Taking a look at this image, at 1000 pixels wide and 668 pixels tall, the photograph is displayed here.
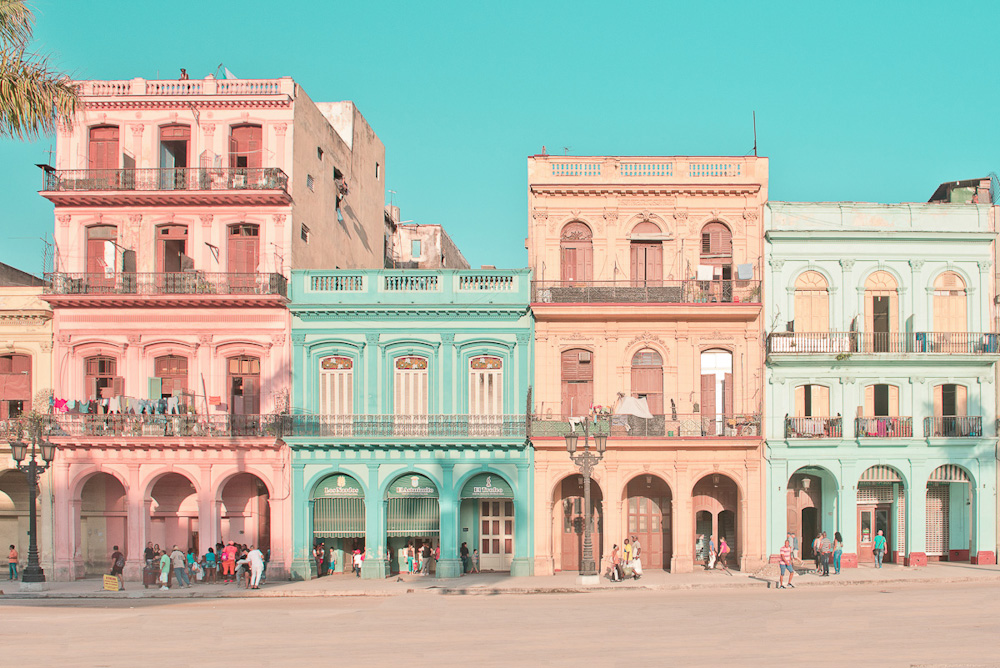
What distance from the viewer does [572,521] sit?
34750 mm

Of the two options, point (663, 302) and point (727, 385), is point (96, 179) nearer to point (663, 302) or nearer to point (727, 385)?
point (663, 302)

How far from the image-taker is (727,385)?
34125 millimetres

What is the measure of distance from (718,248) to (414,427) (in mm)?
12021

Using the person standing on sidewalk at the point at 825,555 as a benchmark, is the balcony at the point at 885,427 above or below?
above

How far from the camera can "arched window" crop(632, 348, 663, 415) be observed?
3406 cm

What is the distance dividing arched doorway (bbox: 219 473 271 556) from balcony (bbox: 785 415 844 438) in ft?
58.7

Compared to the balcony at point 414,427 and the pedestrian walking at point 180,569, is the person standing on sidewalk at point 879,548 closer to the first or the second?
the balcony at point 414,427

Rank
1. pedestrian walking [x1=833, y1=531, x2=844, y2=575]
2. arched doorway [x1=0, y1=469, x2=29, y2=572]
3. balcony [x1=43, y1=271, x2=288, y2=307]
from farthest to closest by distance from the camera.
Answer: arched doorway [x1=0, y1=469, x2=29, y2=572], balcony [x1=43, y1=271, x2=288, y2=307], pedestrian walking [x1=833, y1=531, x2=844, y2=575]

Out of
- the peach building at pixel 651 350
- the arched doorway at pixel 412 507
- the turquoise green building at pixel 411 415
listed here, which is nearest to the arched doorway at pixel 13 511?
the turquoise green building at pixel 411 415

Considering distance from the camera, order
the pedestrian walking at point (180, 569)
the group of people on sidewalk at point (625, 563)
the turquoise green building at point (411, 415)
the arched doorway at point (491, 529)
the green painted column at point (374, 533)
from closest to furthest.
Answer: the group of people on sidewalk at point (625, 563)
the pedestrian walking at point (180, 569)
the green painted column at point (374, 533)
the turquoise green building at point (411, 415)
the arched doorway at point (491, 529)

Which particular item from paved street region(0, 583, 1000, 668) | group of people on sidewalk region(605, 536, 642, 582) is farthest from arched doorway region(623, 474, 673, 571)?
paved street region(0, 583, 1000, 668)

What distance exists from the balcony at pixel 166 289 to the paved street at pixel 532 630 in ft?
33.1

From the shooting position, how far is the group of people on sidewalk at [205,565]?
30475 mm

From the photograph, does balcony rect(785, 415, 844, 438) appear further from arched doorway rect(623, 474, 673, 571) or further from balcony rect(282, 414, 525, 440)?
balcony rect(282, 414, 525, 440)
